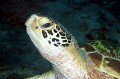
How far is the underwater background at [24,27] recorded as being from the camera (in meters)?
2.31

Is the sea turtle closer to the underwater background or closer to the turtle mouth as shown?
the turtle mouth

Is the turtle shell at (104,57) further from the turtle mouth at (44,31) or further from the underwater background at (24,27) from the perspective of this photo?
the underwater background at (24,27)

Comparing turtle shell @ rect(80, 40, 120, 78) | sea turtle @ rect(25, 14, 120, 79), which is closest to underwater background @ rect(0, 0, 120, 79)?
sea turtle @ rect(25, 14, 120, 79)

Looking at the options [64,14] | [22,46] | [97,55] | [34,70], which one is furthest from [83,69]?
[64,14]

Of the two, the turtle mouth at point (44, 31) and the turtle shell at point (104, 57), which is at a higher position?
the turtle mouth at point (44, 31)

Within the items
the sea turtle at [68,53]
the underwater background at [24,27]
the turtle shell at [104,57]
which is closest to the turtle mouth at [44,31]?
the sea turtle at [68,53]

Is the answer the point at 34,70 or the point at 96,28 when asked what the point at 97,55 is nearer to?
the point at 34,70

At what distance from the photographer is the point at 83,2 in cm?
702

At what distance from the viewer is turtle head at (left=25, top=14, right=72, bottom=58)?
1.25 metres

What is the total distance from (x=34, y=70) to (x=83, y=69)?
109 centimetres

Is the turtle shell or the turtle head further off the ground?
the turtle head

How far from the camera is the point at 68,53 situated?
1.40 m

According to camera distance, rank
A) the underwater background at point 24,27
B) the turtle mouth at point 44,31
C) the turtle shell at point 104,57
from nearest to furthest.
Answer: the turtle mouth at point 44,31
the turtle shell at point 104,57
the underwater background at point 24,27

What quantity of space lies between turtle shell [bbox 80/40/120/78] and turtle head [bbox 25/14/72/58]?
510 mm
